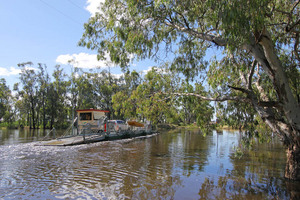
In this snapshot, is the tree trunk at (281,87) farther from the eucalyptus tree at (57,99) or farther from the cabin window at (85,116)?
the eucalyptus tree at (57,99)

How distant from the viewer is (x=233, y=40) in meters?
6.46

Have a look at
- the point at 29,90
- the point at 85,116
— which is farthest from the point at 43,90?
the point at 85,116

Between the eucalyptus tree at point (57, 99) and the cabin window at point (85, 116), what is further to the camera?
the eucalyptus tree at point (57, 99)

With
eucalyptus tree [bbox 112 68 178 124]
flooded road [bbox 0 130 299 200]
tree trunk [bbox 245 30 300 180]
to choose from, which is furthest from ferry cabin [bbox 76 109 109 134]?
tree trunk [bbox 245 30 300 180]

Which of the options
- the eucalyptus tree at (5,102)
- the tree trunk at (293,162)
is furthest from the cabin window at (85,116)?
the eucalyptus tree at (5,102)

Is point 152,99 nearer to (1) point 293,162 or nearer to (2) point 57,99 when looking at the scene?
(1) point 293,162

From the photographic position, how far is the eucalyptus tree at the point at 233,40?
6.15m

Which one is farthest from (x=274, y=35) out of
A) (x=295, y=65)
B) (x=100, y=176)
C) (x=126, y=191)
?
(x=100, y=176)

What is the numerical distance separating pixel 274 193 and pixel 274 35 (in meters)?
5.95

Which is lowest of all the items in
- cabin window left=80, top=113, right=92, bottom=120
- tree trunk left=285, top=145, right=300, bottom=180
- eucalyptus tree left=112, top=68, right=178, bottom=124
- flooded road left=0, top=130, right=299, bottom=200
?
flooded road left=0, top=130, right=299, bottom=200

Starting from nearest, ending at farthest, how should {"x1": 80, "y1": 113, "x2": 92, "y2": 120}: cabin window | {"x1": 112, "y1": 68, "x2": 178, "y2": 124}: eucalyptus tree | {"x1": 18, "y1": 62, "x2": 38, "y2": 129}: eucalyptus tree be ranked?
1. {"x1": 112, "y1": 68, "x2": 178, "y2": 124}: eucalyptus tree
2. {"x1": 80, "y1": 113, "x2": 92, "y2": 120}: cabin window
3. {"x1": 18, "y1": 62, "x2": 38, "y2": 129}: eucalyptus tree

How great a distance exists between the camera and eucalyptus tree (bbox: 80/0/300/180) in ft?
20.2

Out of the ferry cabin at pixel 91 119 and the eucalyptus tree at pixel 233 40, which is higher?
the eucalyptus tree at pixel 233 40

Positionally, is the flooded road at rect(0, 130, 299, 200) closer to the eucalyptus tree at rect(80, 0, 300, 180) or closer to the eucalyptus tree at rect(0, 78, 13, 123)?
the eucalyptus tree at rect(80, 0, 300, 180)
